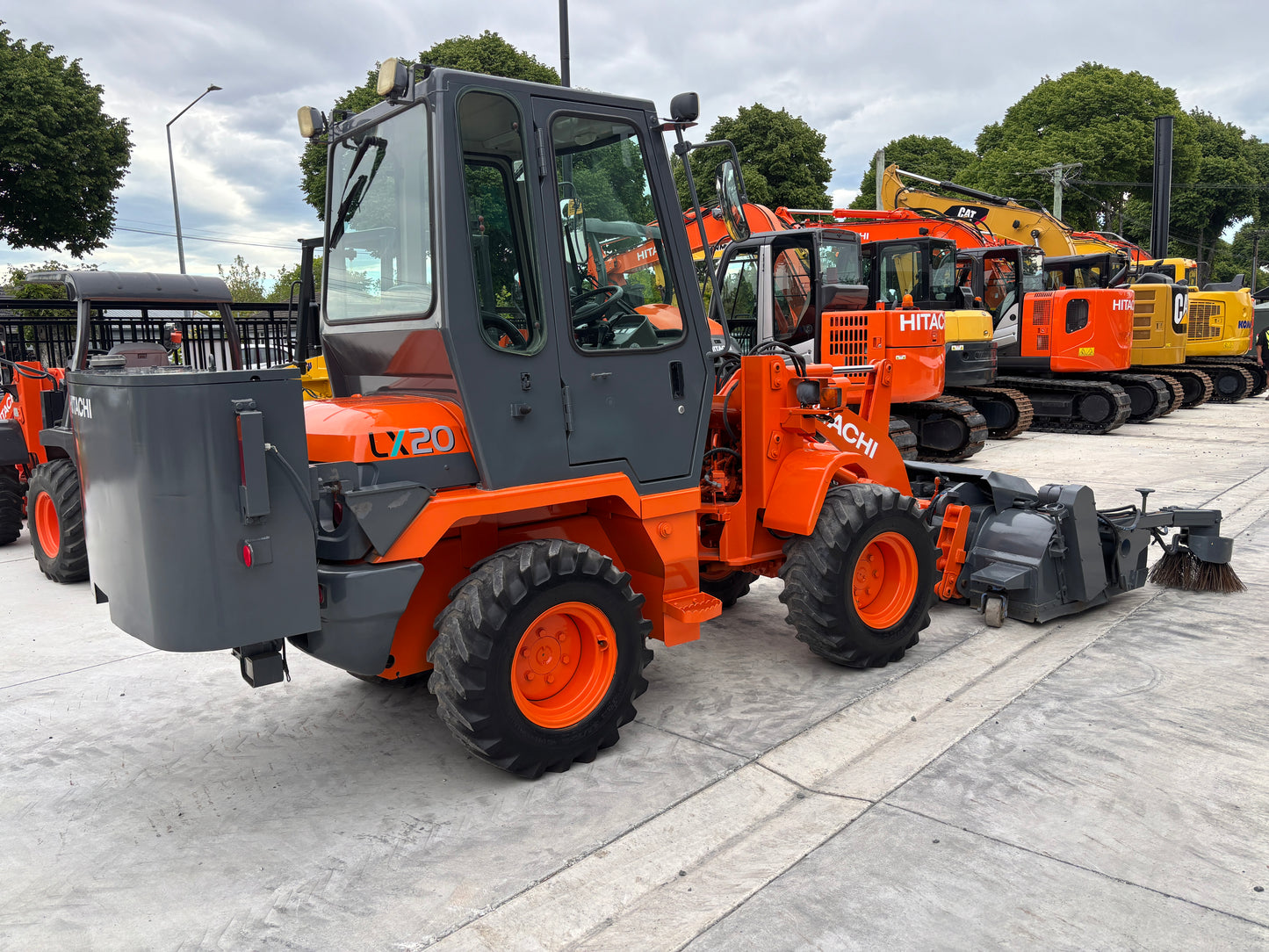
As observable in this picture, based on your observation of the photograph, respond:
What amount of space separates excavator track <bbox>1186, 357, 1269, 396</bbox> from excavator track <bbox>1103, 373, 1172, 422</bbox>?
4235 mm

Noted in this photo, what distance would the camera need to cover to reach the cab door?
3.68m

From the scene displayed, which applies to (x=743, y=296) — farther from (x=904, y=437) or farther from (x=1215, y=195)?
(x=1215, y=195)

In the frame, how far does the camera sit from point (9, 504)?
8.23 m

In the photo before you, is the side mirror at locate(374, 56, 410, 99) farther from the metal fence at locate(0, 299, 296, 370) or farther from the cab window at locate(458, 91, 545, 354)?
the metal fence at locate(0, 299, 296, 370)

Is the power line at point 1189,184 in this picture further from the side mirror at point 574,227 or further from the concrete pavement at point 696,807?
the side mirror at point 574,227

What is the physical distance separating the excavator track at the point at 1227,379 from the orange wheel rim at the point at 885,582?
1777cm

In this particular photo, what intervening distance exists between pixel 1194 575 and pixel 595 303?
4.58 m

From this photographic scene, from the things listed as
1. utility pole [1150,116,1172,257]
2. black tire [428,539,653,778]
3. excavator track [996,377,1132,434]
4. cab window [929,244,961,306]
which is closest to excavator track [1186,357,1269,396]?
excavator track [996,377,1132,434]

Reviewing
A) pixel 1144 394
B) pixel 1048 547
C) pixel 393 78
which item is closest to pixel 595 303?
pixel 393 78

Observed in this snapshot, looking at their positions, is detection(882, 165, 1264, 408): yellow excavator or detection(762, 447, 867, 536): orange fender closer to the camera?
detection(762, 447, 867, 536): orange fender

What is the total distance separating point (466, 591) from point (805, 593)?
181cm

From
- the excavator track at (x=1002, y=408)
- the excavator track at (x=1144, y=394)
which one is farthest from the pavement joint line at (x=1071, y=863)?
the excavator track at (x=1144, y=394)

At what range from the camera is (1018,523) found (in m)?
5.57

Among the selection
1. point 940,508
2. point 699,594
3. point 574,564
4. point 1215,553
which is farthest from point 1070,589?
point 574,564
